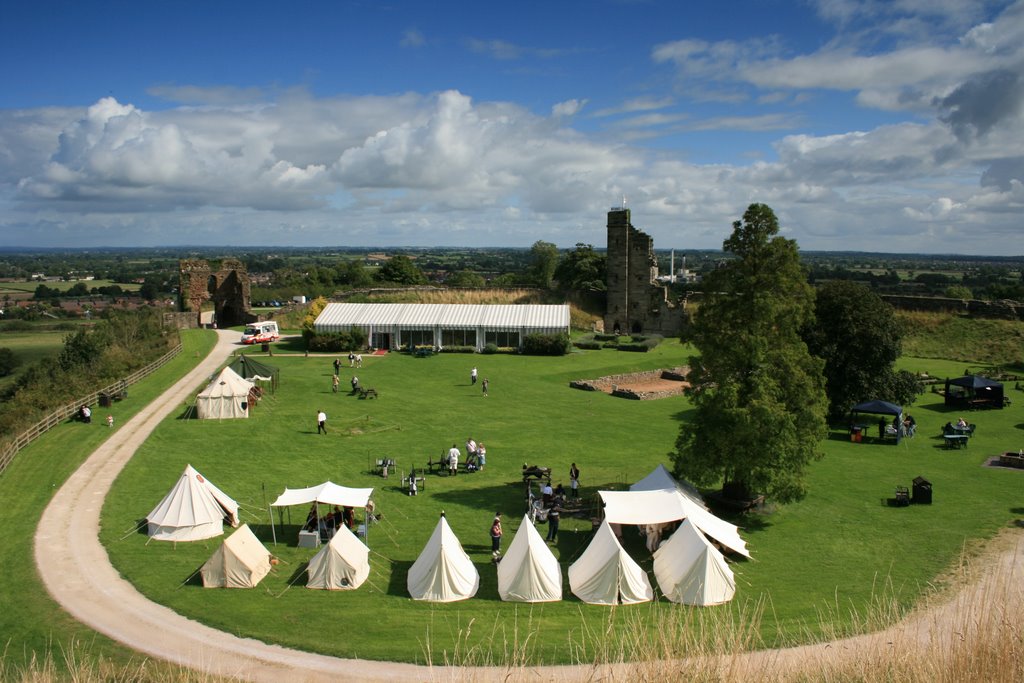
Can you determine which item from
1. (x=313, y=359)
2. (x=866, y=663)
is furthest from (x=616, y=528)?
(x=313, y=359)

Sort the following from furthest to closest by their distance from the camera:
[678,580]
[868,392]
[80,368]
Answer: [80,368]
[868,392]
[678,580]

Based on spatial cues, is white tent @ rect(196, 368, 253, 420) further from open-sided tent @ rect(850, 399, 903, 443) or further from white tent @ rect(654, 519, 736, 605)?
open-sided tent @ rect(850, 399, 903, 443)

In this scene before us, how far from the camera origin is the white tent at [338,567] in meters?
13.8

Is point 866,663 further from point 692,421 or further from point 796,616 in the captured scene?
point 692,421

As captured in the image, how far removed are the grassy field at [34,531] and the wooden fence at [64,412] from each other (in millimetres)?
240

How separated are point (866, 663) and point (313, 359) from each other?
119ft

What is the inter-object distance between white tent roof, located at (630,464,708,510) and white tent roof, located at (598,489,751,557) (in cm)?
51

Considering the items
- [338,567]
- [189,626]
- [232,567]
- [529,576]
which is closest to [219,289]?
[232,567]

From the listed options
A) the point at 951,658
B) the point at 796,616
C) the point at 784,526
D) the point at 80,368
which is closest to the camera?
the point at 951,658

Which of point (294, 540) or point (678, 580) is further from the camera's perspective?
point (294, 540)

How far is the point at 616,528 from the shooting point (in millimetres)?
16516

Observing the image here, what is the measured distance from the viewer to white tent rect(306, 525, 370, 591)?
543 inches

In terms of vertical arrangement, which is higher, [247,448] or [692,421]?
[692,421]

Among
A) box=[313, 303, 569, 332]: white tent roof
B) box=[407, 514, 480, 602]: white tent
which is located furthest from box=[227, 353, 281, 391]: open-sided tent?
box=[407, 514, 480, 602]: white tent
